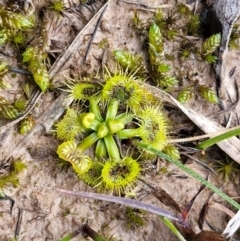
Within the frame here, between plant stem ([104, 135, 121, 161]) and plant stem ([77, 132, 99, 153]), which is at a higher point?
plant stem ([77, 132, 99, 153])

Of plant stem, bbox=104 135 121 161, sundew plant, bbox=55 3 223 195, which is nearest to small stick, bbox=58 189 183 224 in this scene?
sundew plant, bbox=55 3 223 195

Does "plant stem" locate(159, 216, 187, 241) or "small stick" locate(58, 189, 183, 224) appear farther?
"plant stem" locate(159, 216, 187, 241)

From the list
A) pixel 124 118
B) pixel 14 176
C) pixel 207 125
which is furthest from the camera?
pixel 207 125

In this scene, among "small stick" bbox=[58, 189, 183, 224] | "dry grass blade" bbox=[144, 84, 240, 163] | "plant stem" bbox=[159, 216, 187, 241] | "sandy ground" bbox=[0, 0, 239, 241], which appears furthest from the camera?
"dry grass blade" bbox=[144, 84, 240, 163]

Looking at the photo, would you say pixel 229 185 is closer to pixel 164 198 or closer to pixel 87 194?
Result: pixel 164 198

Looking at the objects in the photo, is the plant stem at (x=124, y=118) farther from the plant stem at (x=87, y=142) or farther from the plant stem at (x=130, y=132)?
the plant stem at (x=87, y=142)

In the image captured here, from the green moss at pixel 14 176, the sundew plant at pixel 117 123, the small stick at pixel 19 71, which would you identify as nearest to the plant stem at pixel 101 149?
the sundew plant at pixel 117 123

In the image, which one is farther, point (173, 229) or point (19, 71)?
point (19, 71)

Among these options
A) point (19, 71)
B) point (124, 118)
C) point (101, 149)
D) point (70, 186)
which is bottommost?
point (70, 186)

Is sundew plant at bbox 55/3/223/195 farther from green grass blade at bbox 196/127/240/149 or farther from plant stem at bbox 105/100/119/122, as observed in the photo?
green grass blade at bbox 196/127/240/149

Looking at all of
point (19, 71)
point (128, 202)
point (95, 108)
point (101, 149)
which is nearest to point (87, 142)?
point (101, 149)

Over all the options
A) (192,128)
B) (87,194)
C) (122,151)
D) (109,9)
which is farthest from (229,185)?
(109,9)

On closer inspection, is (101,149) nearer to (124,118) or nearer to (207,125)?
(124,118)
